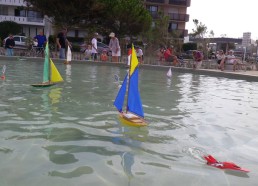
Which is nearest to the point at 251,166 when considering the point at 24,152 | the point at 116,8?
the point at 24,152

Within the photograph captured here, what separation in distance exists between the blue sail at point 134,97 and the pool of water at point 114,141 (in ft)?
1.20

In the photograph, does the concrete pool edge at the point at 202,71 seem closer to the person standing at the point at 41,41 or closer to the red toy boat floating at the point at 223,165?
the person standing at the point at 41,41

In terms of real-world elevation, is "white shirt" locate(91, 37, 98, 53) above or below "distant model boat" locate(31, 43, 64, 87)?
above

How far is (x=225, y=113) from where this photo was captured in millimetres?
8719

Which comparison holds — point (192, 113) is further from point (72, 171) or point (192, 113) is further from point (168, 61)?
point (168, 61)

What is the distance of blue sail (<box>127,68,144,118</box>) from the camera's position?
6.18m

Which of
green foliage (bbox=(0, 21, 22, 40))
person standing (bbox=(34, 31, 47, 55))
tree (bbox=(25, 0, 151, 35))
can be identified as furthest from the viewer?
green foliage (bbox=(0, 21, 22, 40))

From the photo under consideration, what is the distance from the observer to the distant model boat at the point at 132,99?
614 centimetres

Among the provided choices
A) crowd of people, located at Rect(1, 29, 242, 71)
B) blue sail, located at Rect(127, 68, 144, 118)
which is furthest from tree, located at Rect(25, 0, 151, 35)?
blue sail, located at Rect(127, 68, 144, 118)

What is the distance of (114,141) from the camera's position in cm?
575

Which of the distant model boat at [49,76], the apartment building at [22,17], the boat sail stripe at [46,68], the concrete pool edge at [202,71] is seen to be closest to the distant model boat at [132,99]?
the boat sail stripe at [46,68]

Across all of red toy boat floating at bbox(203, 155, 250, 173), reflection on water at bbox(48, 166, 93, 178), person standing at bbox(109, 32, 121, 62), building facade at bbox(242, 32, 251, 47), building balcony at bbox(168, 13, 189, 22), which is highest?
building balcony at bbox(168, 13, 189, 22)

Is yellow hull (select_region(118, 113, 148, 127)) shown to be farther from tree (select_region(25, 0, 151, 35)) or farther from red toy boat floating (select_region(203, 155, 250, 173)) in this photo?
tree (select_region(25, 0, 151, 35))

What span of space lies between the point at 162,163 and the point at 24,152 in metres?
1.99
